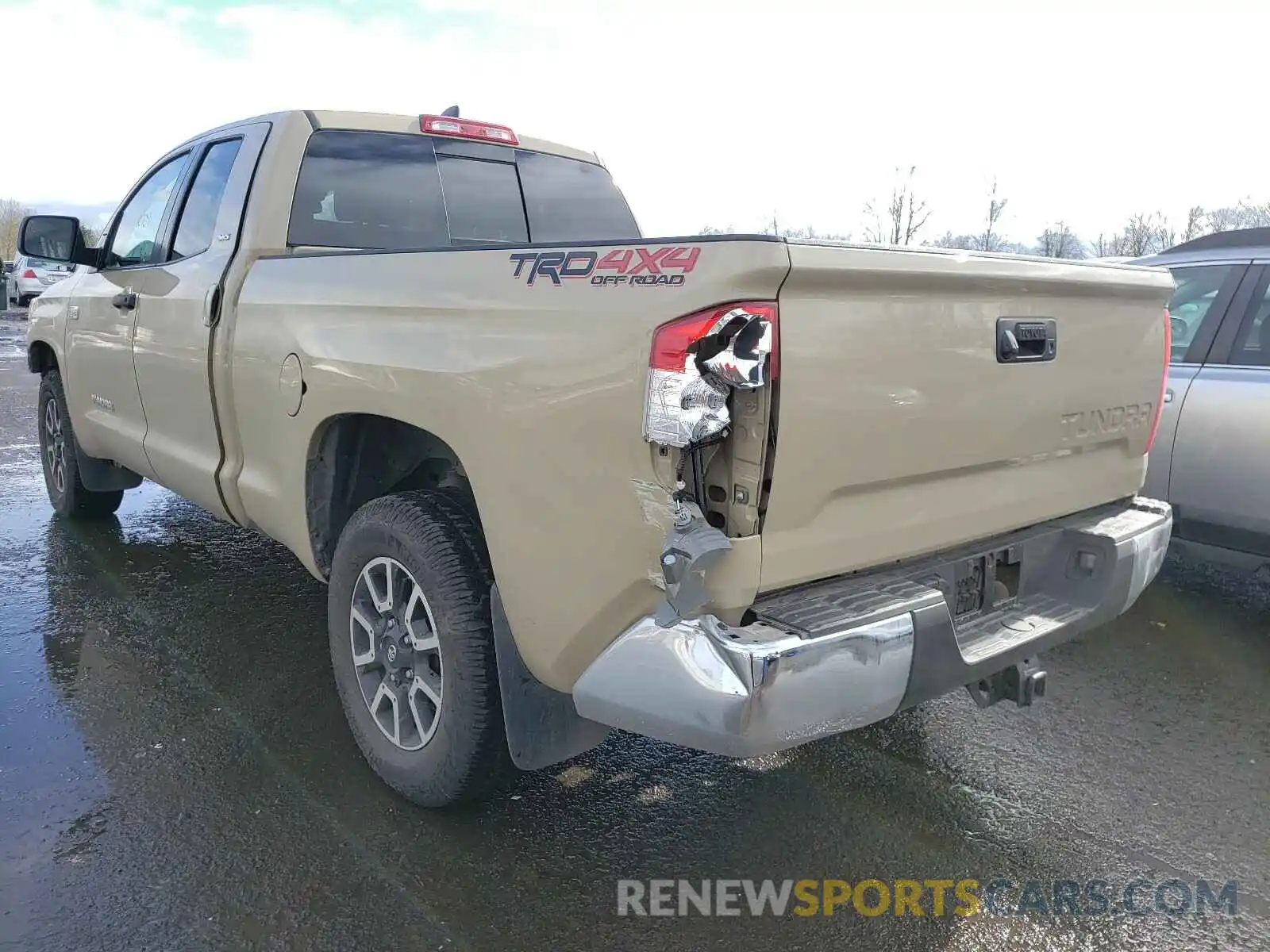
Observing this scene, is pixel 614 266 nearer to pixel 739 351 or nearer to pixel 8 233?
pixel 739 351

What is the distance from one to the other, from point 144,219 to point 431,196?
1.74m

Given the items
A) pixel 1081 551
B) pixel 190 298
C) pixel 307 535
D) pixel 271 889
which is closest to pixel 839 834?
pixel 1081 551

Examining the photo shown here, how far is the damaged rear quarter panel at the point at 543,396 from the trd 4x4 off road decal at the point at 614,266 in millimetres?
14

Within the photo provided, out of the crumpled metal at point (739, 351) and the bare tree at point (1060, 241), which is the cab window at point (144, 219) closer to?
the crumpled metal at point (739, 351)

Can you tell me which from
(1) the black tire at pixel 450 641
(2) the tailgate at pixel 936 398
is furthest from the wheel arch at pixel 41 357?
(2) the tailgate at pixel 936 398

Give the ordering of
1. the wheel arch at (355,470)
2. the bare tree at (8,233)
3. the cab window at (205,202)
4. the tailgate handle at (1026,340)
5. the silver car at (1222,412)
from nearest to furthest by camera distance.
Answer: the tailgate handle at (1026,340)
the wheel arch at (355,470)
the cab window at (205,202)
the silver car at (1222,412)
the bare tree at (8,233)

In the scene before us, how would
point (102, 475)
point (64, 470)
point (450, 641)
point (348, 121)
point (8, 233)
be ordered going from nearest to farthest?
point (450, 641), point (348, 121), point (102, 475), point (64, 470), point (8, 233)

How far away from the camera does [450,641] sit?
8.39ft

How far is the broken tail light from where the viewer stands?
1.92 metres

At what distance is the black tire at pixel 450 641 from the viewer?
254cm

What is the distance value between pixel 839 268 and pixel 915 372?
34 centimetres

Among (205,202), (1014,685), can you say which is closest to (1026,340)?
(1014,685)

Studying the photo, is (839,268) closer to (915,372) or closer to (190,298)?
(915,372)

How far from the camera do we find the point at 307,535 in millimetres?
3221
